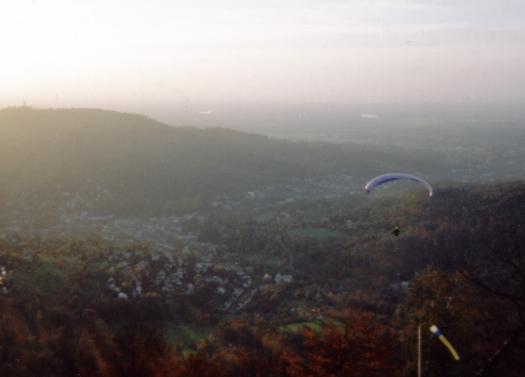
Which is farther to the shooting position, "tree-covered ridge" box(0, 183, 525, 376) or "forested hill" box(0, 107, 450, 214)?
"forested hill" box(0, 107, 450, 214)

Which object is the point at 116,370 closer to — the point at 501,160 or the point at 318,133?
the point at 501,160

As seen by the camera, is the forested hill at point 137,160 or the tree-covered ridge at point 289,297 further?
the forested hill at point 137,160

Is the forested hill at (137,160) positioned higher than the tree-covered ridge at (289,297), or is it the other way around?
the forested hill at (137,160)

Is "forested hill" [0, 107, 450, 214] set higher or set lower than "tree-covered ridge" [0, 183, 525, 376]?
higher

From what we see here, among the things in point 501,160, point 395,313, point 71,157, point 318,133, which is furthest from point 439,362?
point 318,133
